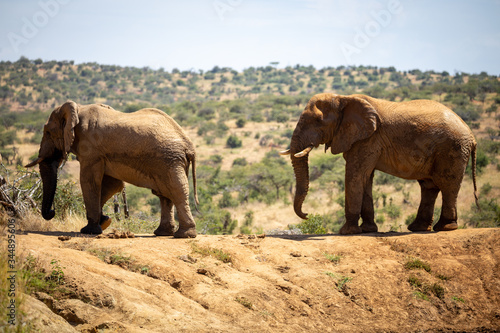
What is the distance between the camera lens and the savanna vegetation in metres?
17.5

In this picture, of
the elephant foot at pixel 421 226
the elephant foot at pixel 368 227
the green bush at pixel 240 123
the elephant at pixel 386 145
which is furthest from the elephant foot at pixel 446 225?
the green bush at pixel 240 123

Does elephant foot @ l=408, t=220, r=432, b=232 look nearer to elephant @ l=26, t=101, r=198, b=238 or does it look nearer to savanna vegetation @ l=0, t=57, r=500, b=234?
savanna vegetation @ l=0, t=57, r=500, b=234

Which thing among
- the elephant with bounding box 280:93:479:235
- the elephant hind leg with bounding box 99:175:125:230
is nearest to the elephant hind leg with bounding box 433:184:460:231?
the elephant with bounding box 280:93:479:235

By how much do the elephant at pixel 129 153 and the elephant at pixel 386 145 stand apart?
2.25 metres

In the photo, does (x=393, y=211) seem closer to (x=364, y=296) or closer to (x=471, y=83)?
(x=364, y=296)

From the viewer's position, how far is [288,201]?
23328 mm

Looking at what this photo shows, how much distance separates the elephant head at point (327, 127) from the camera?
10176 mm

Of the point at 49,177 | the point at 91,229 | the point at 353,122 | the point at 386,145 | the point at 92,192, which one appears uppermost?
the point at 353,122

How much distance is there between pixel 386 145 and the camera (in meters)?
10.2

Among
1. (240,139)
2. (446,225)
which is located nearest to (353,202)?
(446,225)

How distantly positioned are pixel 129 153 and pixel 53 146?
1847 millimetres

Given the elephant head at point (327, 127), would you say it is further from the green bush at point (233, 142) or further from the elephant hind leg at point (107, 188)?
the green bush at point (233, 142)

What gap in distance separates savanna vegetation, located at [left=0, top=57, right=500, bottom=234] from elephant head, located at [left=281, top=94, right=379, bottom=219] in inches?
103

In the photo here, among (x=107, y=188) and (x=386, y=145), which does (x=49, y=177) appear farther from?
(x=386, y=145)
